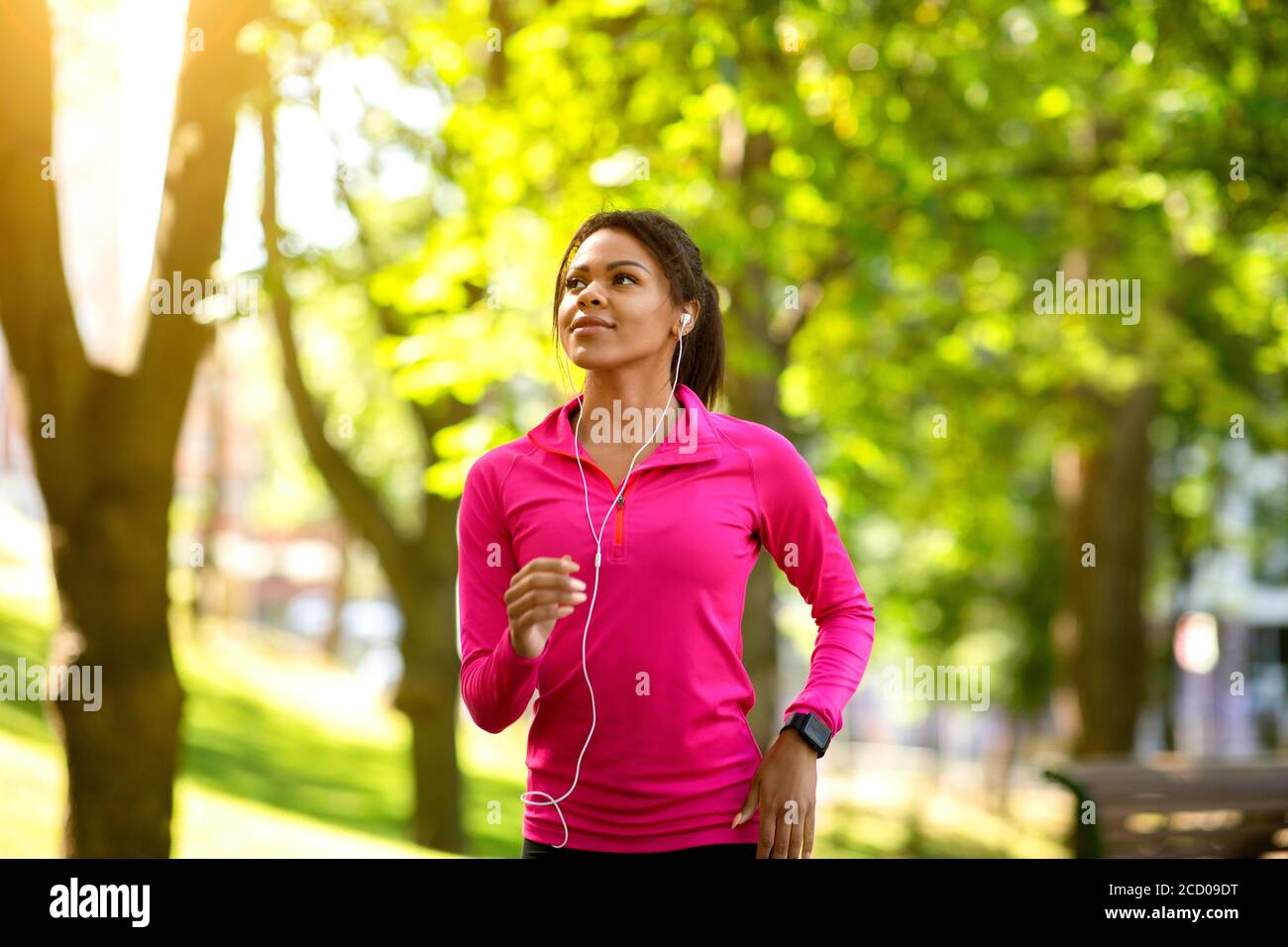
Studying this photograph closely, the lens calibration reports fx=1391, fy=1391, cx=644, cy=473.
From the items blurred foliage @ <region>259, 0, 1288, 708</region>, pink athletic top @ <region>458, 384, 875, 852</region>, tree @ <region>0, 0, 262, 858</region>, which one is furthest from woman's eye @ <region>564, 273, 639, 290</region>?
blurred foliage @ <region>259, 0, 1288, 708</region>

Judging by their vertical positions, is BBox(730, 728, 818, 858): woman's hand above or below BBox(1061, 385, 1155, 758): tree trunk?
below

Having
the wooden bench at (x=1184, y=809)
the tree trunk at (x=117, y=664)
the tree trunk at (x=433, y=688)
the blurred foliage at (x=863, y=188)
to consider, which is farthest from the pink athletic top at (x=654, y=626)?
the tree trunk at (x=433, y=688)

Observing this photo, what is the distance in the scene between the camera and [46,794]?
1116cm

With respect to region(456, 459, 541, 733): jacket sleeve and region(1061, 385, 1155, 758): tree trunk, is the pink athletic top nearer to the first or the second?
region(456, 459, 541, 733): jacket sleeve

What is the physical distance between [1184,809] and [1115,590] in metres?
9.74

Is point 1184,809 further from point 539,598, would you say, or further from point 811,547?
point 539,598

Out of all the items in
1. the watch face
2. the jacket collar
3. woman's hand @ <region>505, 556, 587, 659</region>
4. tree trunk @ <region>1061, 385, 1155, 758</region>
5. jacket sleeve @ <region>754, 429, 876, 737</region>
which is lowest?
the watch face

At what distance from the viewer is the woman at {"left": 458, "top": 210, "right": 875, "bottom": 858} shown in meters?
2.47

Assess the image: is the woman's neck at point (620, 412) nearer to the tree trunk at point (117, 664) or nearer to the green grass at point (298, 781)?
the tree trunk at point (117, 664)

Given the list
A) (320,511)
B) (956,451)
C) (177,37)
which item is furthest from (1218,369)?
(320,511)

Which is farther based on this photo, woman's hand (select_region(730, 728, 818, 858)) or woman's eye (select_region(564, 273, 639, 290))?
woman's eye (select_region(564, 273, 639, 290))

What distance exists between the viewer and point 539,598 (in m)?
2.23
